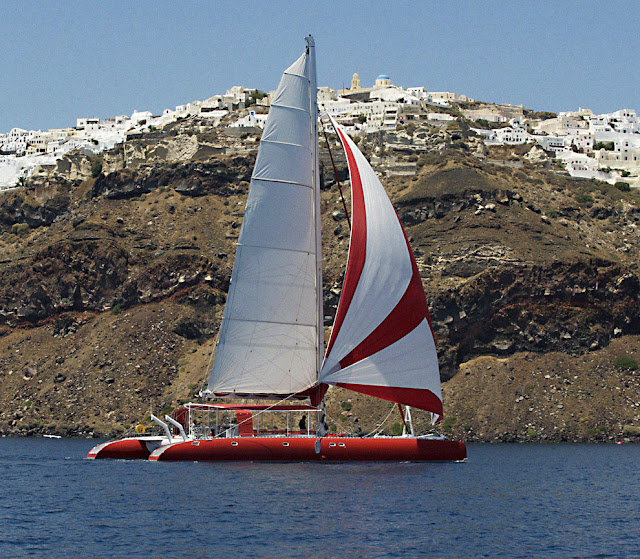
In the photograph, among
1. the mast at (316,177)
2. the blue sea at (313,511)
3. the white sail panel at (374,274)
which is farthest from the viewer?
the mast at (316,177)

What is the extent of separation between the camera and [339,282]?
9356 centimetres

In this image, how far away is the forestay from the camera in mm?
47500

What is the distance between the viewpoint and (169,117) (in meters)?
149

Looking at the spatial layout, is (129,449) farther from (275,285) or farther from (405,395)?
(405,395)

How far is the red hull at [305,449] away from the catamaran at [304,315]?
2.3 inches

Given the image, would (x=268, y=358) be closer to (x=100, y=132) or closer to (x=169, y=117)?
(x=169, y=117)

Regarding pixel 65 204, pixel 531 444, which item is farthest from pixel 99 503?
pixel 65 204

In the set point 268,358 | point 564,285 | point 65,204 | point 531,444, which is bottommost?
point 531,444

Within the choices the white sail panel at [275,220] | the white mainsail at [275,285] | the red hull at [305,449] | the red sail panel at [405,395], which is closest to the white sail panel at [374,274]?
the red sail panel at [405,395]

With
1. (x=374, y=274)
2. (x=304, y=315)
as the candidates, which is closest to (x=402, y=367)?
(x=374, y=274)

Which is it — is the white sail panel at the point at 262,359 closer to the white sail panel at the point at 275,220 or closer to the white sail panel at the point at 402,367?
the white sail panel at the point at 402,367

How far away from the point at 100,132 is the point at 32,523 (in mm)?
131800

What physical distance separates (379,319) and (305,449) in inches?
249

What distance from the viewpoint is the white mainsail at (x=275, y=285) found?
49.0m
